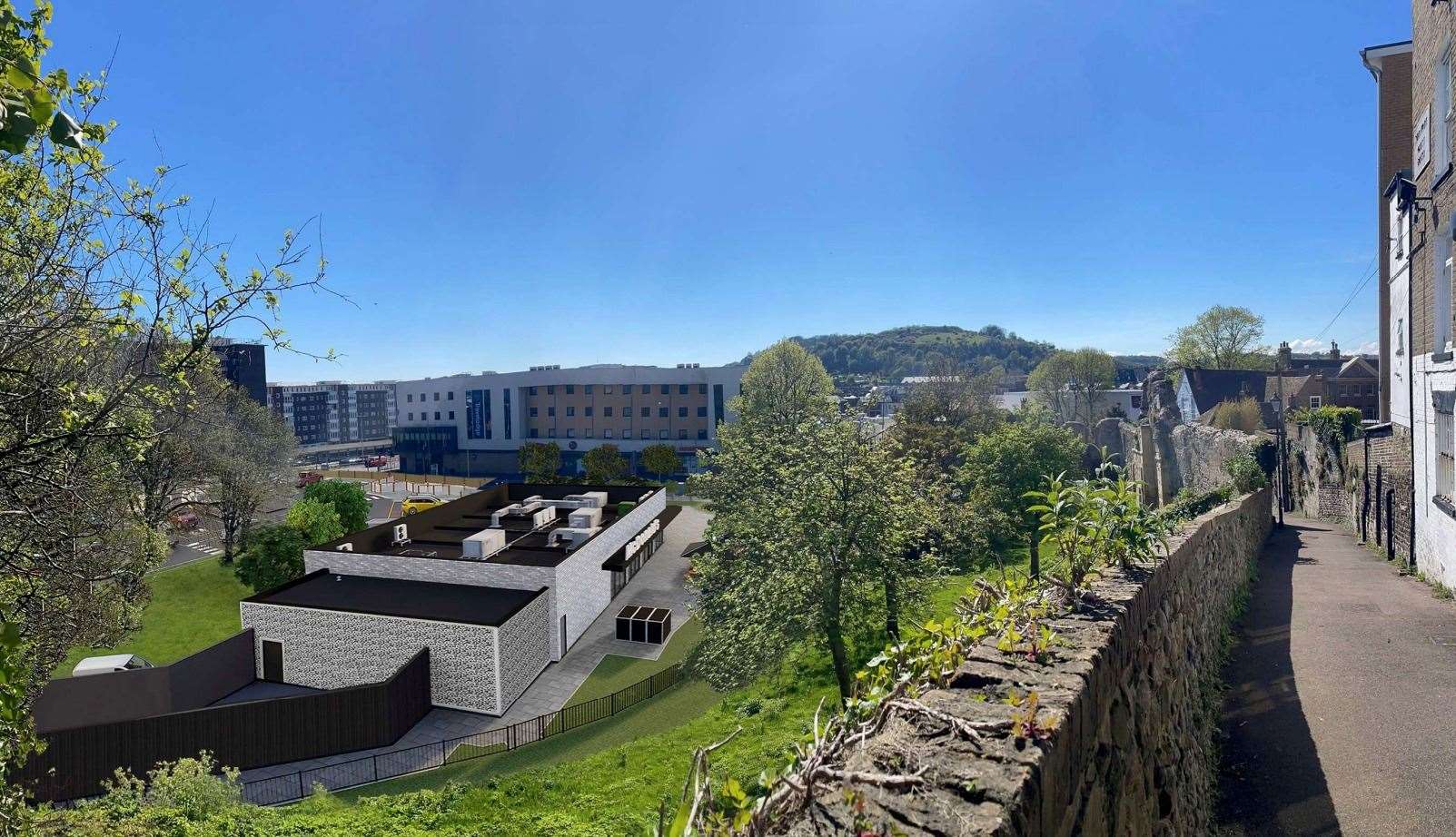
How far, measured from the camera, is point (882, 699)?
98.8 inches

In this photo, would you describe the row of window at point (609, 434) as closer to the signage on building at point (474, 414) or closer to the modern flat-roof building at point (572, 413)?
the modern flat-roof building at point (572, 413)

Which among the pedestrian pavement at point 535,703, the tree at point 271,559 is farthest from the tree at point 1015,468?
the tree at point 271,559

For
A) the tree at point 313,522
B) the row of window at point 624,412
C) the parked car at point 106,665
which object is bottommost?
the parked car at point 106,665

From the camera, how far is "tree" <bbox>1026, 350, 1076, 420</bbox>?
59438mm

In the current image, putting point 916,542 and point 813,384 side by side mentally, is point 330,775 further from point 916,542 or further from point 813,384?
point 813,384

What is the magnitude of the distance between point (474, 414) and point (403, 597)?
44.4 meters

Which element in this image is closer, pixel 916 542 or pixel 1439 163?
pixel 1439 163

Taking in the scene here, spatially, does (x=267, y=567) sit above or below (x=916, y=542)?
below

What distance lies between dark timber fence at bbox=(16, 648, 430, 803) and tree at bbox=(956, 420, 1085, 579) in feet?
56.5

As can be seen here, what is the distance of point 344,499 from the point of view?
2808 cm

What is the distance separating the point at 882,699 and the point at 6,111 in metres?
3.63

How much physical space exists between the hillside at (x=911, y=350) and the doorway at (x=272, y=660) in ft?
420

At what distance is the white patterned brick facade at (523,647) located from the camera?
15742 mm

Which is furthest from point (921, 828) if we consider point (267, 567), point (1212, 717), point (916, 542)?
point (267, 567)
